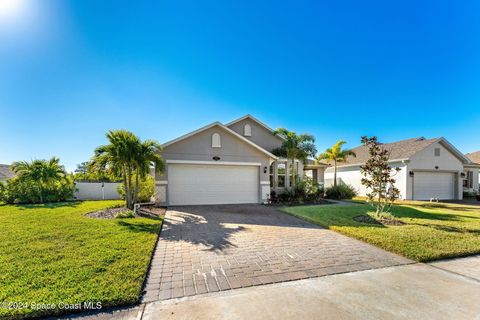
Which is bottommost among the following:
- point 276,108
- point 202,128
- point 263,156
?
point 263,156

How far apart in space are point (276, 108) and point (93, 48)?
37.3 ft

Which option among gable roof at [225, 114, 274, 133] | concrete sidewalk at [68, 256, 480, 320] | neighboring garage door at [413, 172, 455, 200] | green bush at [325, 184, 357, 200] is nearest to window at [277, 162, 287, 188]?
gable roof at [225, 114, 274, 133]

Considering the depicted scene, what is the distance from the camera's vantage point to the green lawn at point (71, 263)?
291cm

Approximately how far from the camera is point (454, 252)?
4922 mm

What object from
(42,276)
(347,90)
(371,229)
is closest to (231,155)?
(371,229)

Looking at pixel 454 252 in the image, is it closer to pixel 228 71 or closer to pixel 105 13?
pixel 228 71

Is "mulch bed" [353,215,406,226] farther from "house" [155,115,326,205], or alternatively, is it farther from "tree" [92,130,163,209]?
"tree" [92,130,163,209]

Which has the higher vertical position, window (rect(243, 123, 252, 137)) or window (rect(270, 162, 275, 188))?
window (rect(243, 123, 252, 137))

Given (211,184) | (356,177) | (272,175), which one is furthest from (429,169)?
(211,184)

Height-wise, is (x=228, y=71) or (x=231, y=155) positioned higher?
(x=228, y=71)

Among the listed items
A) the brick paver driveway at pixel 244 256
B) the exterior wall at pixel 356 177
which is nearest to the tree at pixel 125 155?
the brick paver driveway at pixel 244 256

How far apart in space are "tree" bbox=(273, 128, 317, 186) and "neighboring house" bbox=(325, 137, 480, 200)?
847cm

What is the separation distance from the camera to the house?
1192 centimetres

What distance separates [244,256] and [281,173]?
12.0 meters
